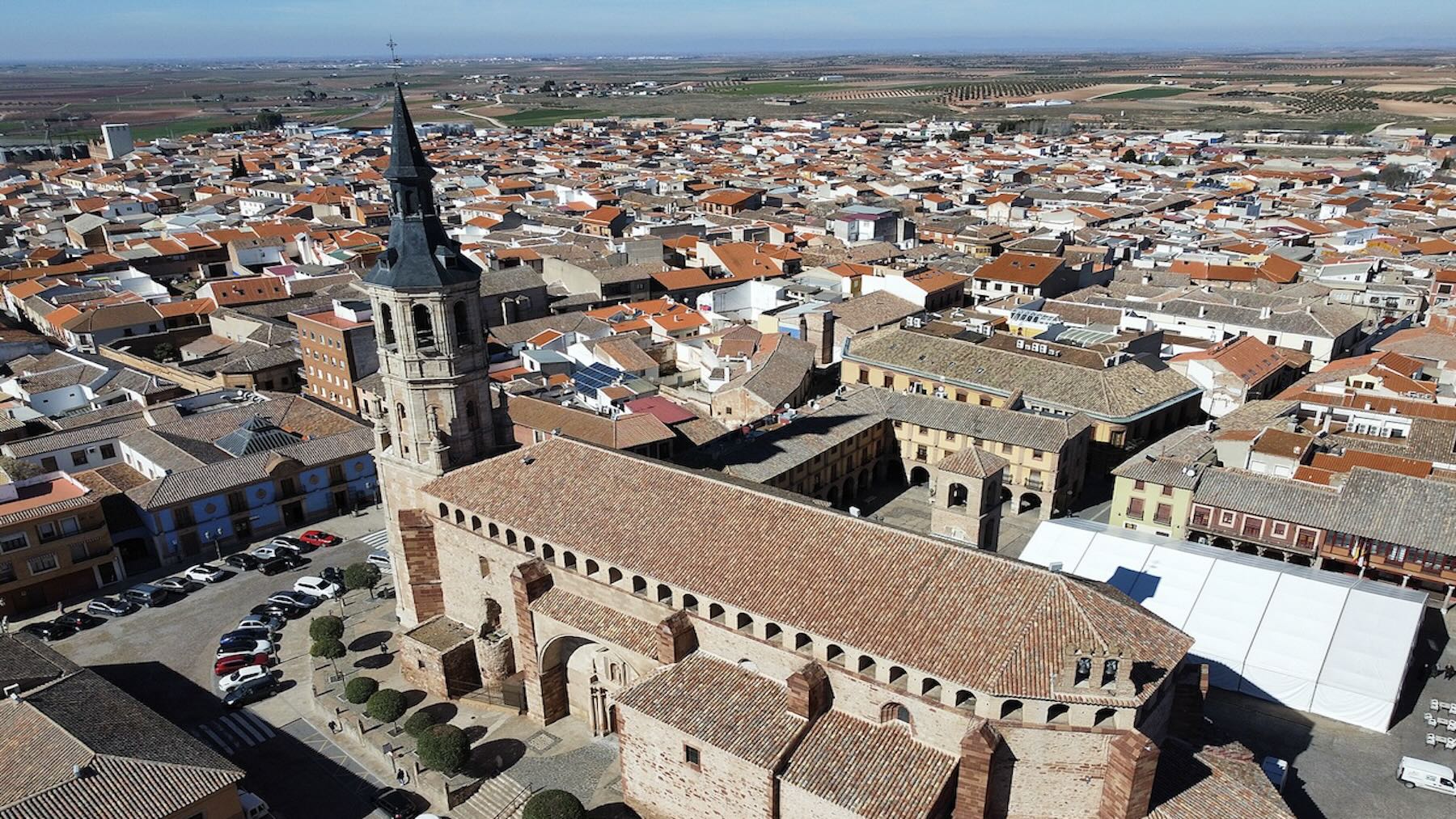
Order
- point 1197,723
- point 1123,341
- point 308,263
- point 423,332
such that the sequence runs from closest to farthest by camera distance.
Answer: point 1197,723 < point 423,332 < point 1123,341 < point 308,263

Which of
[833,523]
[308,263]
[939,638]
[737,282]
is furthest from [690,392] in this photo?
[308,263]

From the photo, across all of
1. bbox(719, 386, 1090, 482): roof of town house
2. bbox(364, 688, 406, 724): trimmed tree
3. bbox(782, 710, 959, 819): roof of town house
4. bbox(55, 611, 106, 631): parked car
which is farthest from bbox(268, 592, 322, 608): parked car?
bbox(782, 710, 959, 819): roof of town house

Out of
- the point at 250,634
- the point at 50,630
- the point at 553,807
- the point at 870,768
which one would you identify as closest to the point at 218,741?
the point at 250,634

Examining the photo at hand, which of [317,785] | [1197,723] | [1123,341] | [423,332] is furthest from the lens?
[1123,341]

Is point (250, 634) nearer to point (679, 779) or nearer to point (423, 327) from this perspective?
point (423, 327)

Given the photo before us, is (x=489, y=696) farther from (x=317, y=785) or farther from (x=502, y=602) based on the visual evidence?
(x=317, y=785)

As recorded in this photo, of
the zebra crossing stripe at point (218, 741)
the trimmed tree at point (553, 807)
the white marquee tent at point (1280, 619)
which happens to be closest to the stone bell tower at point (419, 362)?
the zebra crossing stripe at point (218, 741)

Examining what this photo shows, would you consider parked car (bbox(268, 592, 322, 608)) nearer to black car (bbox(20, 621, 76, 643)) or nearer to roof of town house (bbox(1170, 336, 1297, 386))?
black car (bbox(20, 621, 76, 643))
